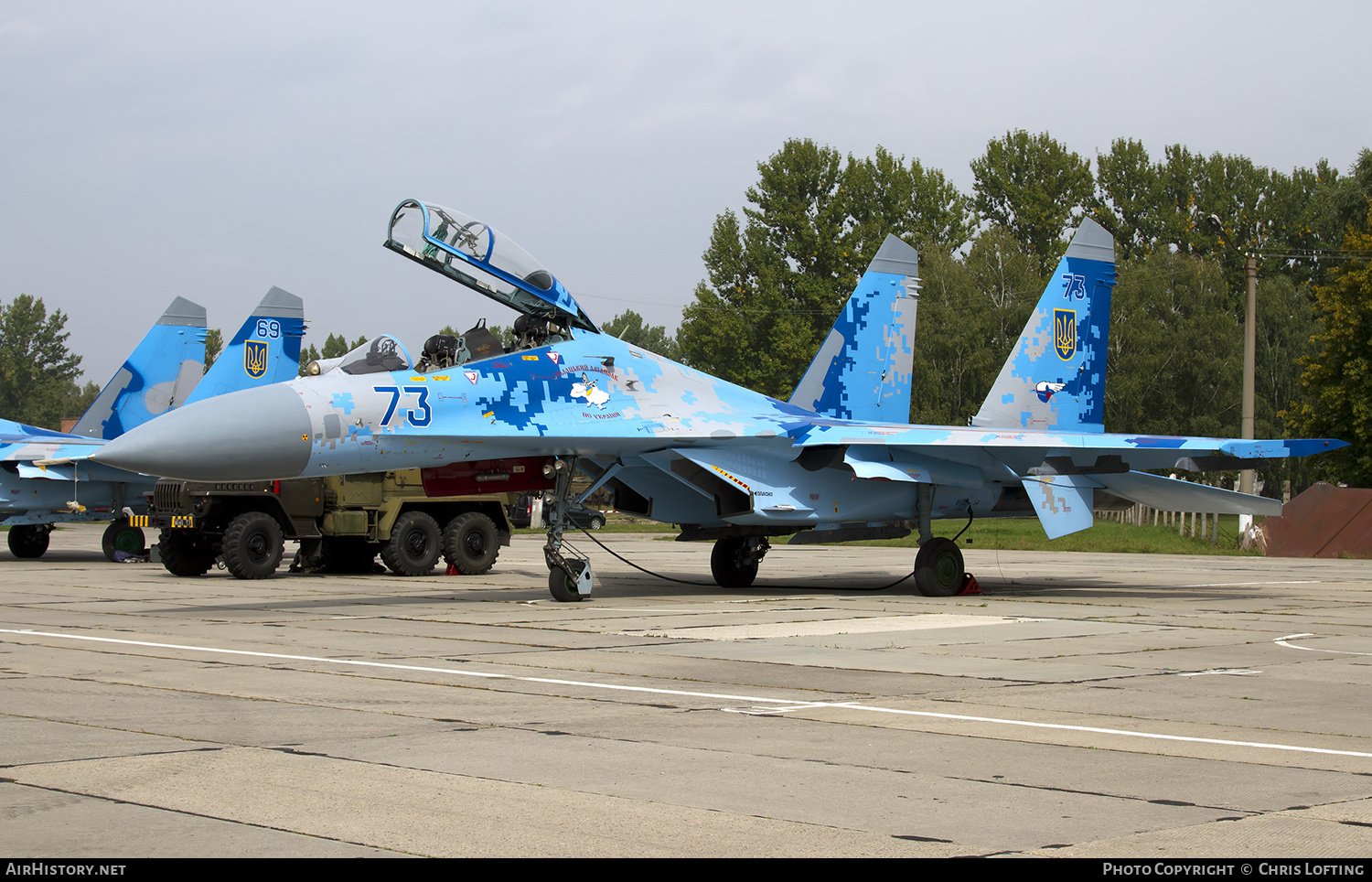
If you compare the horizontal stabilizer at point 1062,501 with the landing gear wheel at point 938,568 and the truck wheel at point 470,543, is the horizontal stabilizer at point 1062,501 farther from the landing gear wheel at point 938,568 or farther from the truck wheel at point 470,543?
the truck wheel at point 470,543

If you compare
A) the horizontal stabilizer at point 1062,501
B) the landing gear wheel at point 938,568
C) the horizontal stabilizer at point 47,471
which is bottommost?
the landing gear wheel at point 938,568

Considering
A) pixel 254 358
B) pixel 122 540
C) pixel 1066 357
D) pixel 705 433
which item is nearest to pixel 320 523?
pixel 254 358

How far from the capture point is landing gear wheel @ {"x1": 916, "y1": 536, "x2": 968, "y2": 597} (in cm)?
1406

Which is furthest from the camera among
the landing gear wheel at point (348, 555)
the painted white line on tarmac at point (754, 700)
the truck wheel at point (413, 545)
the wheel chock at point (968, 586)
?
the landing gear wheel at point (348, 555)

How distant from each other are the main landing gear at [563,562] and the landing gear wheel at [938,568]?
3.92 meters

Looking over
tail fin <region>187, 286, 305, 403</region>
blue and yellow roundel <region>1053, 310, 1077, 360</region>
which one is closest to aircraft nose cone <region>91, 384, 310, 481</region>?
tail fin <region>187, 286, 305, 403</region>

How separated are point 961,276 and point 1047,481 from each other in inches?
1603

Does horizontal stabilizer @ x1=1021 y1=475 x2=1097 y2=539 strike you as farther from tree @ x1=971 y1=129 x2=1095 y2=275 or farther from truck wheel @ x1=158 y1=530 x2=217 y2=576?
tree @ x1=971 y1=129 x2=1095 y2=275

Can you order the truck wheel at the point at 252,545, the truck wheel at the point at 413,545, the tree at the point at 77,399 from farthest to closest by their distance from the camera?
the tree at the point at 77,399
the truck wheel at the point at 413,545
the truck wheel at the point at 252,545

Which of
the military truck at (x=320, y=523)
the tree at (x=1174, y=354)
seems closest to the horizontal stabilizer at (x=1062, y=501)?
the military truck at (x=320, y=523)

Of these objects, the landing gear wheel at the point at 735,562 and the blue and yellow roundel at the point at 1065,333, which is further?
the blue and yellow roundel at the point at 1065,333

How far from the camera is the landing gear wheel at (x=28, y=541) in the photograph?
76.5 feet

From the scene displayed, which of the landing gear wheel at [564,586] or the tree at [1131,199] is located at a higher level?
the tree at [1131,199]
